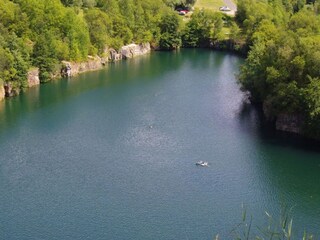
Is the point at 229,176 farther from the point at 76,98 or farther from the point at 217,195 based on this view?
the point at 76,98

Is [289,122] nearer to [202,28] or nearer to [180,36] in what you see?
[180,36]

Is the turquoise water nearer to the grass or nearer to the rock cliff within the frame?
the rock cliff

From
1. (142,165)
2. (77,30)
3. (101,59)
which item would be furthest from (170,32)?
(142,165)

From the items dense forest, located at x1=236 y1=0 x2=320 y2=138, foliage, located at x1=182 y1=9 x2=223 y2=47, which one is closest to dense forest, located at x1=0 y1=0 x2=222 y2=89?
foliage, located at x1=182 y1=9 x2=223 y2=47

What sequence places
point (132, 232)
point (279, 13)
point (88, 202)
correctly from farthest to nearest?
point (279, 13) < point (88, 202) < point (132, 232)

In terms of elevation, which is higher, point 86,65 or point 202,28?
point 202,28

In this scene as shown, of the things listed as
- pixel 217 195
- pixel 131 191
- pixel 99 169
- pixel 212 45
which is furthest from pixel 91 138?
pixel 212 45
